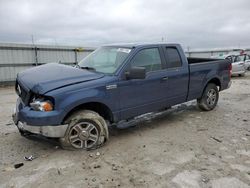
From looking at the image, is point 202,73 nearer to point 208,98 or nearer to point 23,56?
point 208,98

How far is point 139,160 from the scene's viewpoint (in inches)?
160

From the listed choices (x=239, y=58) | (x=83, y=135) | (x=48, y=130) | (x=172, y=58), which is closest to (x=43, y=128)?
(x=48, y=130)

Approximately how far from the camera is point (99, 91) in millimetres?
4480

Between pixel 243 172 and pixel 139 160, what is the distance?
1.49 m

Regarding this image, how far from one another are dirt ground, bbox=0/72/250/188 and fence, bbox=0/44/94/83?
854cm

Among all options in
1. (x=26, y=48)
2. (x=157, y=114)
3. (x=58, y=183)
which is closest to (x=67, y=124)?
(x=58, y=183)

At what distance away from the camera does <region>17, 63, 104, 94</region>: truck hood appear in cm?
416

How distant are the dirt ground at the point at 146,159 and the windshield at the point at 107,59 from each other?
1391mm

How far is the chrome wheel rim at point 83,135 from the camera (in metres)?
4.36

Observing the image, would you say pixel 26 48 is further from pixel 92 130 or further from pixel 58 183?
pixel 58 183

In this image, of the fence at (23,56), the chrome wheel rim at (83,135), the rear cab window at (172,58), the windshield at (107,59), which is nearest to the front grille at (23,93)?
the chrome wheel rim at (83,135)

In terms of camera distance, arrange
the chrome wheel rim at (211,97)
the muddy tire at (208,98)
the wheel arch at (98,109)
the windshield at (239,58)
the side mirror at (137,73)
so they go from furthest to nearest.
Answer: the windshield at (239,58), the chrome wheel rim at (211,97), the muddy tire at (208,98), the side mirror at (137,73), the wheel arch at (98,109)

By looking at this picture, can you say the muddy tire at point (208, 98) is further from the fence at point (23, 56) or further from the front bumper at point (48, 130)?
the fence at point (23, 56)

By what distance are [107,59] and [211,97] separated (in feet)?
11.2
